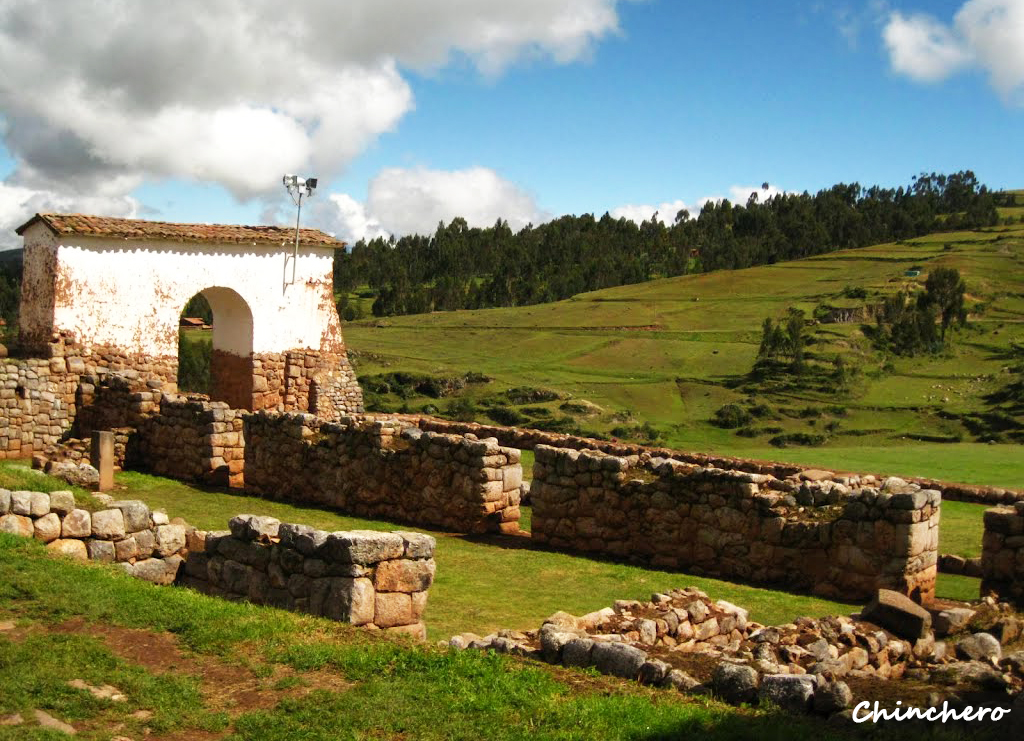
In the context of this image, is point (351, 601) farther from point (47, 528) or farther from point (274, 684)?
point (47, 528)

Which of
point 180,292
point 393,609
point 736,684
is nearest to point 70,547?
point 393,609

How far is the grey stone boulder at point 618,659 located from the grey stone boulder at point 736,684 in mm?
542

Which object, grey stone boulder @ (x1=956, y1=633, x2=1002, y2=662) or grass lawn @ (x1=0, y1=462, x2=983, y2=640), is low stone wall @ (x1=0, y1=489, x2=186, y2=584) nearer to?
grass lawn @ (x1=0, y1=462, x2=983, y2=640)

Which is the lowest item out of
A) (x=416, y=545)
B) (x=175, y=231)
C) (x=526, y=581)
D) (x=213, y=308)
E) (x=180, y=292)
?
(x=526, y=581)

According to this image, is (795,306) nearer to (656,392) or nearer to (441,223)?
(656,392)

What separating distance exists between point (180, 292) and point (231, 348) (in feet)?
7.27

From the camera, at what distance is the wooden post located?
1636cm

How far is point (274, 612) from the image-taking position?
7.78m

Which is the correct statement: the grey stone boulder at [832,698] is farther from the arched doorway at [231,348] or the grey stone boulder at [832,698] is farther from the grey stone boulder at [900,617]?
the arched doorway at [231,348]

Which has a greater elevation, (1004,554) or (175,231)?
(175,231)

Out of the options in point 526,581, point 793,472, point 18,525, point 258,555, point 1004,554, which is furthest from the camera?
point 793,472

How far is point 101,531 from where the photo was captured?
918 centimetres

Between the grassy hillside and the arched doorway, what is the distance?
452 inches

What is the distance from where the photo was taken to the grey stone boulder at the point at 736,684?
21.2 feet
